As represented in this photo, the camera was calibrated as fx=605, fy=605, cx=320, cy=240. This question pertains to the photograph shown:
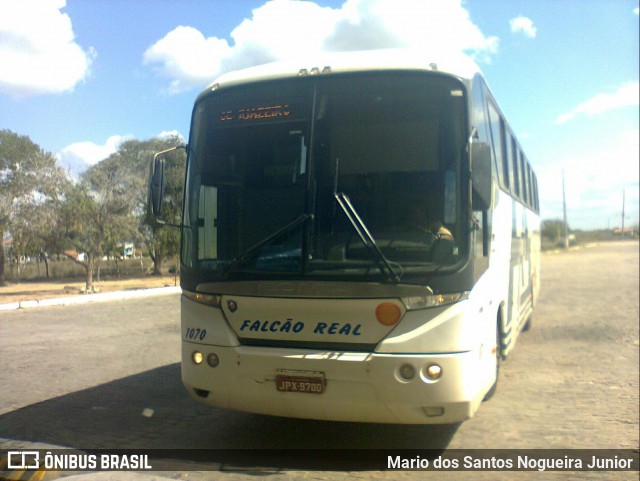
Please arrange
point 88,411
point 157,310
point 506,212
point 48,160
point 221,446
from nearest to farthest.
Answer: point 221,446, point 88,411, point 506,212, point 157,310, point 48,160

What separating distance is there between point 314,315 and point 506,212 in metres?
3.26

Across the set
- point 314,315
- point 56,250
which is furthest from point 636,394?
point 56,250

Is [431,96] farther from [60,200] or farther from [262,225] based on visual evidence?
[60,200]

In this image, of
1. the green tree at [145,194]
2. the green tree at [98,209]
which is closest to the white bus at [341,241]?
the green tree at [145,194]

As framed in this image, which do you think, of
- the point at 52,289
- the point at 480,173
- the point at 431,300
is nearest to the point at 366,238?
the point at 431,300

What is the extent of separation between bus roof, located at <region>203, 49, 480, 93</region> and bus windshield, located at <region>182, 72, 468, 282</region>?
7cm

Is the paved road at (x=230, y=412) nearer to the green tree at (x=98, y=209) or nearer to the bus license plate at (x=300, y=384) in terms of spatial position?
the bus license plate at (x=300, y=384)

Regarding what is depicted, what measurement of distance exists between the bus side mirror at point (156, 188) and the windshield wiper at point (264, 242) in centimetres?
95

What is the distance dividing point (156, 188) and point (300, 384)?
7.19 feet

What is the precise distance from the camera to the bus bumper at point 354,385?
4418 mm

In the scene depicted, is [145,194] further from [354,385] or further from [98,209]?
[354,385]

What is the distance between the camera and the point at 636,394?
23.3 ft

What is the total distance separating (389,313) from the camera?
445cm

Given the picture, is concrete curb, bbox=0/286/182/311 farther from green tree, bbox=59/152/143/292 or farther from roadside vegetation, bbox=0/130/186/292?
green tree, bbox=59/152/143/292
